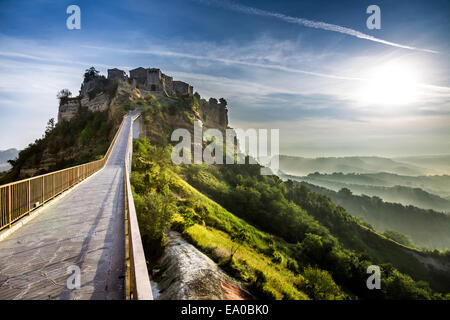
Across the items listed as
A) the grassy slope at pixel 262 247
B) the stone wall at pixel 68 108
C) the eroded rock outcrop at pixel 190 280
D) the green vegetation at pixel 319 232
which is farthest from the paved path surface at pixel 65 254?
the stone wall at pixel 68 108

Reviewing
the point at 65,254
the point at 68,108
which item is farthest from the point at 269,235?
the point at 68,108

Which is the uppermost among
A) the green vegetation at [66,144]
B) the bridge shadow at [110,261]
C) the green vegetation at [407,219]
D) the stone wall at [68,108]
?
the stone wall at [68,108]

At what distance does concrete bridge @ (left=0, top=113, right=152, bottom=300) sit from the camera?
3.42 metres

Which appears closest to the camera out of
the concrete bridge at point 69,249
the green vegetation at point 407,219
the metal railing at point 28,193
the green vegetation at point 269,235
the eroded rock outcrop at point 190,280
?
the concrete bridge at point 69,249

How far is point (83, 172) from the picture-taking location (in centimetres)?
1303

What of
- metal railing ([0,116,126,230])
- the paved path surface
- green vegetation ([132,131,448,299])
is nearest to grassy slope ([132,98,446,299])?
green vegetation ([132,131,448,299])

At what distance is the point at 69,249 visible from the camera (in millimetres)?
4734

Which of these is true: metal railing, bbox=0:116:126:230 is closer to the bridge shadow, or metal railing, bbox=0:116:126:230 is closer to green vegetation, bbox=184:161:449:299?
the bridge shadow

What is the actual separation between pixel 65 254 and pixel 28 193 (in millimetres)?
3856

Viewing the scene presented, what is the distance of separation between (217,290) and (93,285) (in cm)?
412

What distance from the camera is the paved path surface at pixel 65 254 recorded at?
349 centimetres

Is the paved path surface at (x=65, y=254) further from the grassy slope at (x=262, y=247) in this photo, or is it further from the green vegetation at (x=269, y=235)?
the grassy slope at (x=262, y=247)
